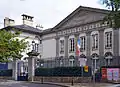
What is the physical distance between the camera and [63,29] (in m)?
51.0

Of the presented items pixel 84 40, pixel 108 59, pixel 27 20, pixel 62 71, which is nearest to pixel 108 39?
pixel 84 40

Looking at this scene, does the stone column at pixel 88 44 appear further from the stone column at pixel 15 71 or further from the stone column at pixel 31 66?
the stone column at pixel 15 71

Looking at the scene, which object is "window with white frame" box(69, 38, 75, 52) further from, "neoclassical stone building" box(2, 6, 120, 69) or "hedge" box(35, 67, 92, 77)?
"hedge" box(35, 67, 92, 77)

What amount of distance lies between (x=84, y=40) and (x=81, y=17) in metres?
4.40

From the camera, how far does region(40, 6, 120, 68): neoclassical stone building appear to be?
38.1 meters

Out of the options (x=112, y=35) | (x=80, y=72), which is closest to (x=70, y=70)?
(x=80, y=72)

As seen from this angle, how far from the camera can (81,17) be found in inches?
1885

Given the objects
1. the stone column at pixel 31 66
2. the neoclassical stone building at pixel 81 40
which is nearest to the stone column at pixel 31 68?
the stone column at pixel 31 66

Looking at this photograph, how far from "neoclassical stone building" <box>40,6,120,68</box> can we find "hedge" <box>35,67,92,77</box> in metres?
1.42

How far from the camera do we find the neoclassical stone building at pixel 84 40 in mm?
38062

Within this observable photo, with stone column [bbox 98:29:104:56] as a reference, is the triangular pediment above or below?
above

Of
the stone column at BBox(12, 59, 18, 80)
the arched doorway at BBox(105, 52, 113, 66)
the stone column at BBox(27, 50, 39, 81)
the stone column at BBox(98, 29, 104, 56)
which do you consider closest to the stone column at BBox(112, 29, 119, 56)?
the arched doorway at BBox(105, 52, 113, 66)

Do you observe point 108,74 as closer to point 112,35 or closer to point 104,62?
point 104,62

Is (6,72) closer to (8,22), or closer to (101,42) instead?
(101,42)
